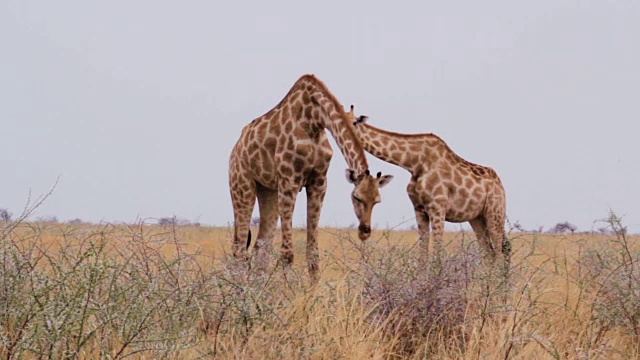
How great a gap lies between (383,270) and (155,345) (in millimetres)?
2286

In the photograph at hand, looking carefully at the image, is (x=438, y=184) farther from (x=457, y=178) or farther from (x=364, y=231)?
(x=364, y=231)

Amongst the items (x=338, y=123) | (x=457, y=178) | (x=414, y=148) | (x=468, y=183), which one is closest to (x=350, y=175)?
(x=338, y=123)

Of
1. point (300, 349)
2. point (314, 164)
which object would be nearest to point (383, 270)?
point (300, 349)

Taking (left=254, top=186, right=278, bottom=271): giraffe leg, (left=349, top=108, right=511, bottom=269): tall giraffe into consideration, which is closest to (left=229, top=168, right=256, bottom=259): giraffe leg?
(left=254, top=186, right=278, bottom=271): giraffe leg

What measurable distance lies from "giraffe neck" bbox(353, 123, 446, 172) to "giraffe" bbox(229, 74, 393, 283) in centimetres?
148

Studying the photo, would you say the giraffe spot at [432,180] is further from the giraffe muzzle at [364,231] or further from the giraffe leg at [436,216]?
the giraffe muzzle at [364,231]

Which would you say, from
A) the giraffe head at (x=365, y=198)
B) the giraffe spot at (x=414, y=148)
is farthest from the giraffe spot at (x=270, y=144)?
the giraffe spot at (x=414, y=148)

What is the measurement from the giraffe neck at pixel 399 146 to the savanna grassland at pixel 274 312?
9.16 ft

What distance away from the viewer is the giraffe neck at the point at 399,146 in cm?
899

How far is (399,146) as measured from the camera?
29.7 ft

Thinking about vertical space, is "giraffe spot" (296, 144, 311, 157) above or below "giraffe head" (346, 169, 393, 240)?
above

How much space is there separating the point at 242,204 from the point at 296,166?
1.21m

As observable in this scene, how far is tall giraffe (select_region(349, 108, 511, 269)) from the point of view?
28.7ft

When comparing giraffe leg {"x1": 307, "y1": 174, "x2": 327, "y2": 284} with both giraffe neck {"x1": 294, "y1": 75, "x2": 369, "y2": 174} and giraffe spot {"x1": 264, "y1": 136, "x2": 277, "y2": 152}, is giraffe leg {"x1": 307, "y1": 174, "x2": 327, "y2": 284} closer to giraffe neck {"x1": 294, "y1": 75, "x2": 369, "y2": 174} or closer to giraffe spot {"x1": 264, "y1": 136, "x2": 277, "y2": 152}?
giraffe neck {"x1": 294, "y1": 75, "x2": 369, "y2": 174}
